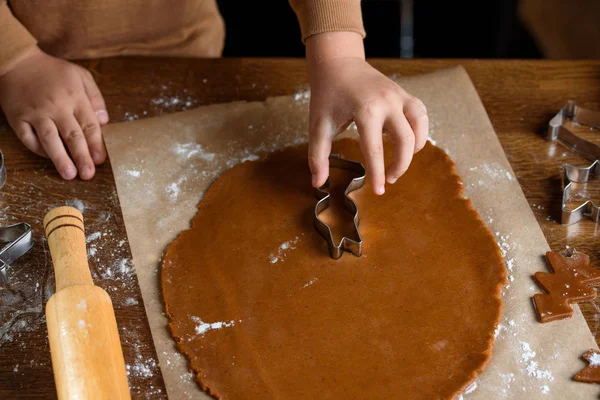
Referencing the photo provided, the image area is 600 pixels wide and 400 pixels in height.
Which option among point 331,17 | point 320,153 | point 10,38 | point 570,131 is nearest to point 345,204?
point 320,153

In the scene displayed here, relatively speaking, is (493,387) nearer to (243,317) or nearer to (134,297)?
(243,317)

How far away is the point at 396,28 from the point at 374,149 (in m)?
1.59

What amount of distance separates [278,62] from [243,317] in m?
0.60

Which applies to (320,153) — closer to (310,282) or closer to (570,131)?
(310,282)

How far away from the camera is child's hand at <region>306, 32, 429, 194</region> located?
1.06m

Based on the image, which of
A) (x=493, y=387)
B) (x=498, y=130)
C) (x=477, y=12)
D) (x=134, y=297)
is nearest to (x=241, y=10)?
(x=477, y=12)

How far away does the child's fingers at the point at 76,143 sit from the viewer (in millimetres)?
1203

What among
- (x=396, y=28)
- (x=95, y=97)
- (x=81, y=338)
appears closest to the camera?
(x=81, y=338)

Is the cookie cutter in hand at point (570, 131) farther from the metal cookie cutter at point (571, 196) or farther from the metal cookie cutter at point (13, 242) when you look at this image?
the metal cookie cutter at point (13, 242)

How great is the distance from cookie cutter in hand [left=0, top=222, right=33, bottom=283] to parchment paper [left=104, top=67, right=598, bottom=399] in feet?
0.53

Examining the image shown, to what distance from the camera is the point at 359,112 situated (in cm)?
108

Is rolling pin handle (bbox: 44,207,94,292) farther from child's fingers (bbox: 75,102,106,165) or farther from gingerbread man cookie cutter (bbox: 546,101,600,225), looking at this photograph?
gingerbread man cookie cutter (bbox: 546,101,600,225)

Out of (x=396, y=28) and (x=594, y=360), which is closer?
(x=594, y=360)

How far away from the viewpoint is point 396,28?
2516 millimetres
